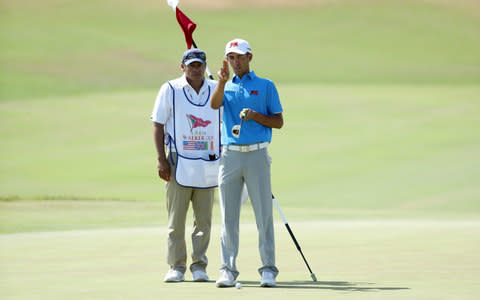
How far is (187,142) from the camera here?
29.8ft

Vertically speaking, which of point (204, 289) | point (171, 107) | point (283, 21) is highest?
point (283, 21)

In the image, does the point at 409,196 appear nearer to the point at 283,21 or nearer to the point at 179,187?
the point at 179,187

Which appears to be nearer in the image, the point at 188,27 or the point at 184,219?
the point at 184,219

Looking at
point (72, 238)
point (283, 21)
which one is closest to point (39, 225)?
point (72, 238)

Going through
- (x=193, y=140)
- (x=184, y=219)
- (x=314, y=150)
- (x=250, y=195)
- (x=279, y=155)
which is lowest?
(x=184, y=219)

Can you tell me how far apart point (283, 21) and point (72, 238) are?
200 ft

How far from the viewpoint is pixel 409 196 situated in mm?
19688

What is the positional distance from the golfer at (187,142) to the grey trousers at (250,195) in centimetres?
49

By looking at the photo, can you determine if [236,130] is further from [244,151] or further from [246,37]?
[246,37]

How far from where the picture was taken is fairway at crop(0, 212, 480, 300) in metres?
7.92

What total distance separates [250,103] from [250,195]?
2.64ft

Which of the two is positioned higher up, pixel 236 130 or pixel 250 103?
pixel 250 103

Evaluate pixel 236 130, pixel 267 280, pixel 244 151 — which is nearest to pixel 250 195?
pixel 244 151

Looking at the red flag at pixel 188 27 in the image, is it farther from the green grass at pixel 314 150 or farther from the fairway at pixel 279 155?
the green grass at pixel 314 150
